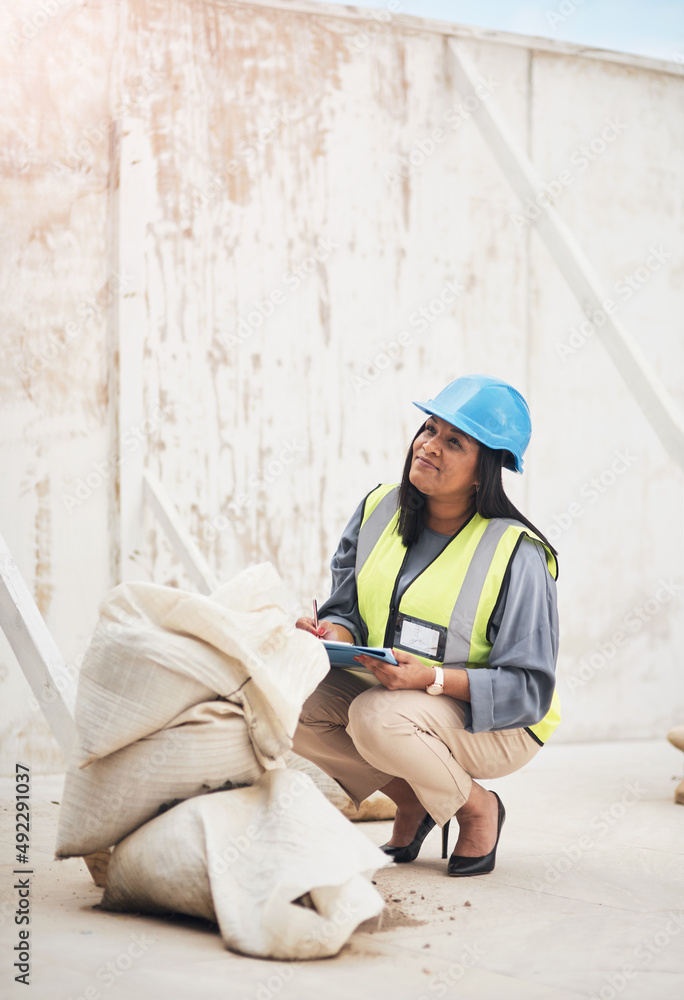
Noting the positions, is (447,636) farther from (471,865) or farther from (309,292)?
(309,292)

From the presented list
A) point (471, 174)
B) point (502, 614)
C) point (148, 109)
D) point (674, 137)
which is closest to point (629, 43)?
point (674, 137)

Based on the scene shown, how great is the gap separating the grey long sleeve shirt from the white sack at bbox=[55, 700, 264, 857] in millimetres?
578

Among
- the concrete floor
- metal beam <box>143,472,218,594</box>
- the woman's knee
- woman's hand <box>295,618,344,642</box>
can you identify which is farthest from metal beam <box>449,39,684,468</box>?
the woman's knee

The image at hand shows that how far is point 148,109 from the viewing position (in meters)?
4.13

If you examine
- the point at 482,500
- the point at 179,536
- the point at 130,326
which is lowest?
the point at 179,536

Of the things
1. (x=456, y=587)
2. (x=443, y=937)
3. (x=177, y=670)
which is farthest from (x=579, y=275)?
(x=443, y=937)

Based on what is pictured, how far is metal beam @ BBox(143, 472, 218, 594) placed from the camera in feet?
12.1

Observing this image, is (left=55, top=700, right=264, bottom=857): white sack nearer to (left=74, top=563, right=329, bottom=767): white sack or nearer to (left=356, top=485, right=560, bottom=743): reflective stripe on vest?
(left=74, top=563, right=329, bottom=767): white sack

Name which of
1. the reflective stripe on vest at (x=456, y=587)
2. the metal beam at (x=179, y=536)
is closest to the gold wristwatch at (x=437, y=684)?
the reflective stripe on vest at (x=456, y=587)

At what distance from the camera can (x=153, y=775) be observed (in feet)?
6.78

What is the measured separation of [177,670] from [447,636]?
0.76 meters

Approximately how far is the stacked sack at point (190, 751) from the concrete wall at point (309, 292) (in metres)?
1.93

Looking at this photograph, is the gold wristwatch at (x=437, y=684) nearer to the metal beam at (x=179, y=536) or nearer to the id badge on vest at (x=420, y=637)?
the id badge on vest at (x=420, y=637)

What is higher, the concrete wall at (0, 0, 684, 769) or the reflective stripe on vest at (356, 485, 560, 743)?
the concrete wall at (0, 0, 684, 769)
